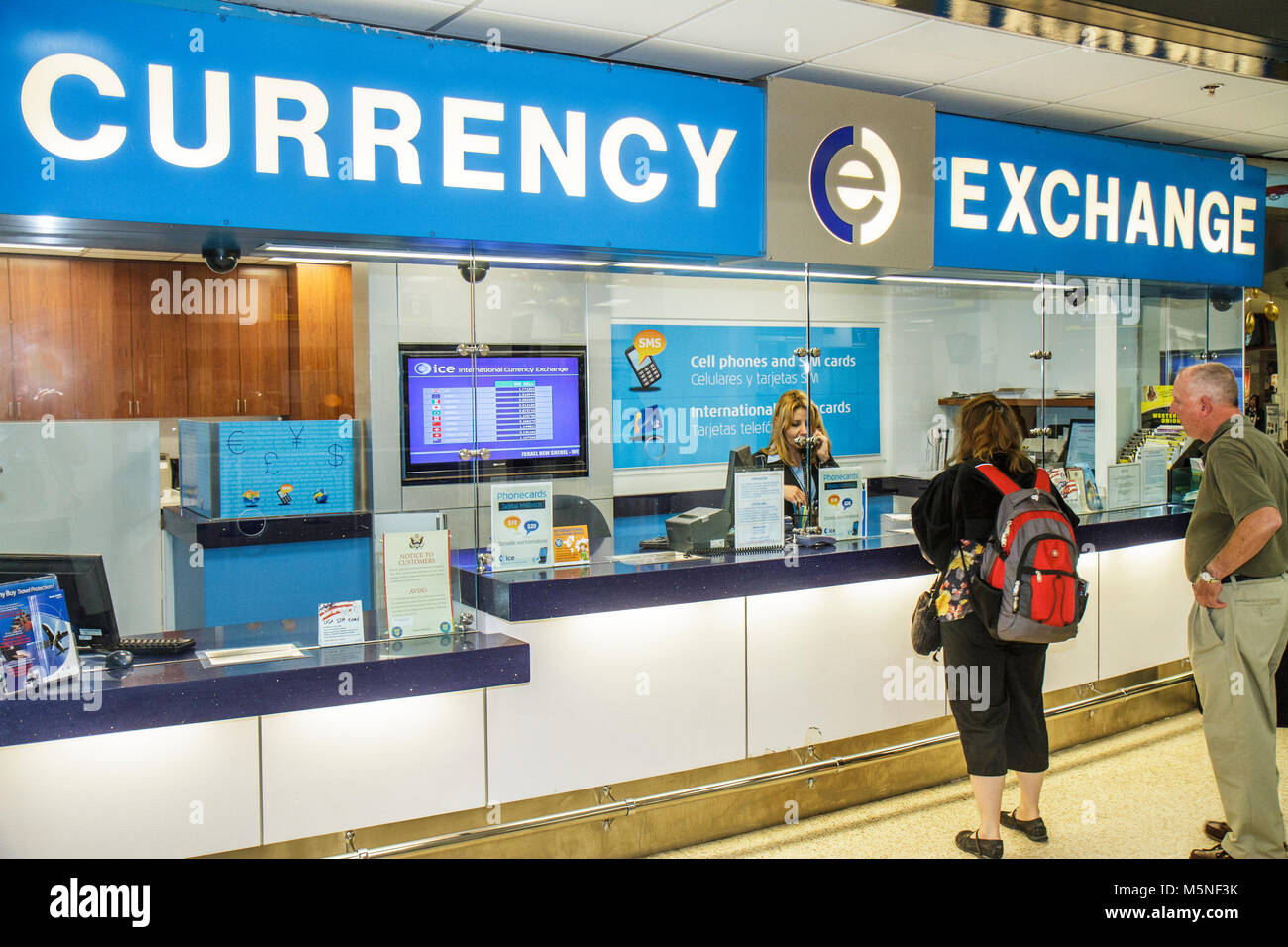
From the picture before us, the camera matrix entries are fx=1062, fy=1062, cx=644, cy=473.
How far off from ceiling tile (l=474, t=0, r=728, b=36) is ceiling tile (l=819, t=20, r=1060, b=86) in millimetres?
755

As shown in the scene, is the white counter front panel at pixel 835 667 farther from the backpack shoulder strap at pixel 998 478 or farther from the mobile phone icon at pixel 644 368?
the mobile phone icon at pixel 644 368

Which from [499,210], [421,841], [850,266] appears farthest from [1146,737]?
[499,210]

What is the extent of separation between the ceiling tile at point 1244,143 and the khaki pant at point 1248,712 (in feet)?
10.1

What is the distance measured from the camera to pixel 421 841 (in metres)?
3.30

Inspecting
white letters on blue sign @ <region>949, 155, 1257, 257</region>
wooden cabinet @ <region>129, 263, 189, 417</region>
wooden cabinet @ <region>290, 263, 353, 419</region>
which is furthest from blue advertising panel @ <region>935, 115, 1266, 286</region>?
wooden cabinet @ <region>129, 263, 189, 417</region>

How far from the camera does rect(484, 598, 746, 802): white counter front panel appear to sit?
345 centimetres

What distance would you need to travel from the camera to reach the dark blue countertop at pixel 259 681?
2.67 metres

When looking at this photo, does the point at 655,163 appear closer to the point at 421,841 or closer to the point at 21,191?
the point at 21,191

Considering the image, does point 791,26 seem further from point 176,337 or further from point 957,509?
point 176,337

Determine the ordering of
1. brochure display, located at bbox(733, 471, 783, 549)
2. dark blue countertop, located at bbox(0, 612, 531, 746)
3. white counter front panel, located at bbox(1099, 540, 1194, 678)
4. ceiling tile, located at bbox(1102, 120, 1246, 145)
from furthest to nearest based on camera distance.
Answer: ceiling tile, located at bbox(1102, 120, 1246, 145) → white counter front panel, located at bbox(1099, 540, 1194, 678) → brochure display, located at bbox(733, 471, 783, 549) → dark blue countertop, located at bbox(0, 612, 531, 746)

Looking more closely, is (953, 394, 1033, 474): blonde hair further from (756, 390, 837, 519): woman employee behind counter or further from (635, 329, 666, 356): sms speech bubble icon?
(635, 329, 666, 356): sms speech bubble icon

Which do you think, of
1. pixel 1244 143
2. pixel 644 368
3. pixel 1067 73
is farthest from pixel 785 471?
pixel 1244 143

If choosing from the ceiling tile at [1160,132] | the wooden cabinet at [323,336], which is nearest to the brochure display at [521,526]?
the wooden cabinet at [323,336]

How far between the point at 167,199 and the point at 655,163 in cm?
164
